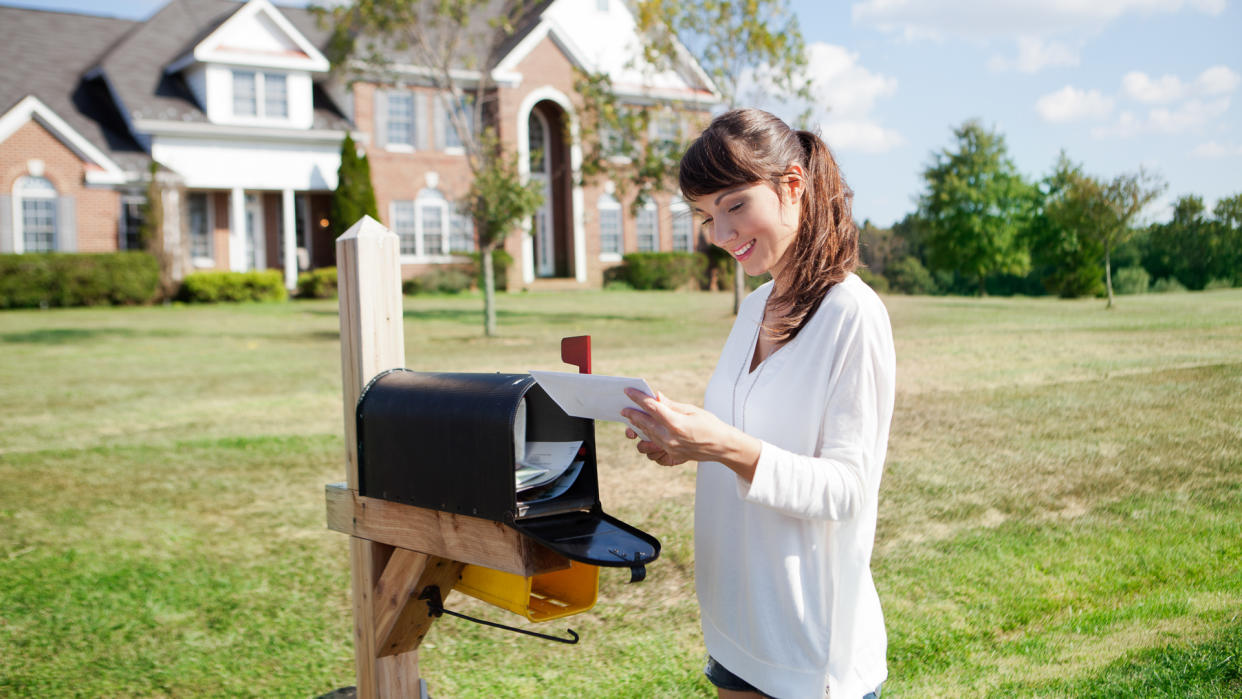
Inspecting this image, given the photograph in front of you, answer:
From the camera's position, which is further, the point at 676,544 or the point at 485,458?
the point at 676,544

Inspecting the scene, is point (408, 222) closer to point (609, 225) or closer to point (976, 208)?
point (609, 225)

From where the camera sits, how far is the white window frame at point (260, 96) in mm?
27078

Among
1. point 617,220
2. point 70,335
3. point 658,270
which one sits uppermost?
point 617,220

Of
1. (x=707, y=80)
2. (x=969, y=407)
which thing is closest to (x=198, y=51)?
(x=707, y=80)

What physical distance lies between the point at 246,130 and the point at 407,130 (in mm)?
5101

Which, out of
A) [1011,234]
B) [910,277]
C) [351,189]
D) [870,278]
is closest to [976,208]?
[1011,234]

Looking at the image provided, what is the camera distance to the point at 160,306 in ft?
78.8

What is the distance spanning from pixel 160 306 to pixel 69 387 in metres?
13.9

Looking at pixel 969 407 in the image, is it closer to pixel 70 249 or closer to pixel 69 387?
pixel 69 387

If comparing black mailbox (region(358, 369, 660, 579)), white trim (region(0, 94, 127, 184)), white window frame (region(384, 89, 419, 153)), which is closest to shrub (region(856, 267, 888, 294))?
black mailbox (region(358, 369, 660, 579))

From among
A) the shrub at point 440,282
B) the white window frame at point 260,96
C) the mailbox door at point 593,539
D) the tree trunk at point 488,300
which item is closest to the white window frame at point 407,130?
the white window frame at point 260,96

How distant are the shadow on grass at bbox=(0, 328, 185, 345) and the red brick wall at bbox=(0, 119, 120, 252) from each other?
26.8 ft

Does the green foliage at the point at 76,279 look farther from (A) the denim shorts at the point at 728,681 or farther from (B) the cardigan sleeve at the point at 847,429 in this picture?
(B) the cardigan sleeve at the point at 847,429

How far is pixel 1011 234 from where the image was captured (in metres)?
46.2
